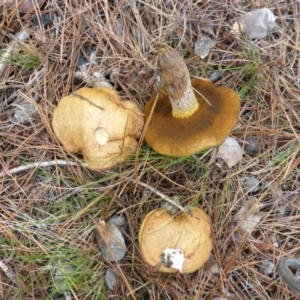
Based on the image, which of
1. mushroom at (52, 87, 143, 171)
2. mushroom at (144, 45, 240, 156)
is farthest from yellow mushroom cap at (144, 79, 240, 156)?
mushroom at (52, 87, 143, 171)

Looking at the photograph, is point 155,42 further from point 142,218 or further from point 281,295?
point 281,295

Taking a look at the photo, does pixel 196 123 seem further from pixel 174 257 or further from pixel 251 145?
pixel 174 257

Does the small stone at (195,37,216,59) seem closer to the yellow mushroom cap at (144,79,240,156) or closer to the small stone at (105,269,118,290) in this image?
the yellow mushroom cap at (144,79,240,156)

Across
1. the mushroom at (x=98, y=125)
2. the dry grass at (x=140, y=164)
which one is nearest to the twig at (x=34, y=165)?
the dry grass at (x=140, y=164)

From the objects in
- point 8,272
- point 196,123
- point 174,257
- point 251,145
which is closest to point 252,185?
point 251,145

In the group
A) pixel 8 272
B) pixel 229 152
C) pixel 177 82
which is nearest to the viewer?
pixel 177 82

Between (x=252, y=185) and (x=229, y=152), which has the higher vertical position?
(x=229, y=152)

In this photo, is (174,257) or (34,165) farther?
(34,165)
